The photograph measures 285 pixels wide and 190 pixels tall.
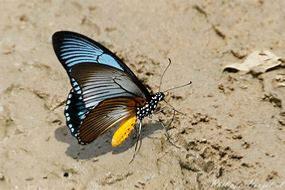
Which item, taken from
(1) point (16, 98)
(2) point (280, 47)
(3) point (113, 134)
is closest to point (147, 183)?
(3) point (113, 134)

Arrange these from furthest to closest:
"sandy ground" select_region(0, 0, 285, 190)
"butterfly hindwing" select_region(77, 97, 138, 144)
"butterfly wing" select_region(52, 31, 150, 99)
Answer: "butterfly hindwing" select_region(77, 97, 138, 144)
"butterfly wing" select_region(52, 31, 150, 99)
"sandy ground" select_region(0, 0, 285, 190)

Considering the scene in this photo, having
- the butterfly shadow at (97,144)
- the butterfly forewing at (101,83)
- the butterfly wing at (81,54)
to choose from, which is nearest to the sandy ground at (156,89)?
the butterfly shadow at (97,144)

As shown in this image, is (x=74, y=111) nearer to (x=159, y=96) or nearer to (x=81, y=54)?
(x=81, y=54)

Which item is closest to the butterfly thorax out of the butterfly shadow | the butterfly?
the butterfly

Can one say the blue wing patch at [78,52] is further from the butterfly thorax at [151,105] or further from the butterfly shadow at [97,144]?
the butterfly shadow at [97,144]

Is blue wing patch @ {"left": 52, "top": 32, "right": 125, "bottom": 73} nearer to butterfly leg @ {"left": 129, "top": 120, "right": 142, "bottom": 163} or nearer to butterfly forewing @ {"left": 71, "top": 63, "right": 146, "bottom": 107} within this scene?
butterfly forewing @ {"left": 71, "top": 63, "right": 146, "bottom": 107}

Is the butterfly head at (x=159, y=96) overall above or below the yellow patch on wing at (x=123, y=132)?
above
